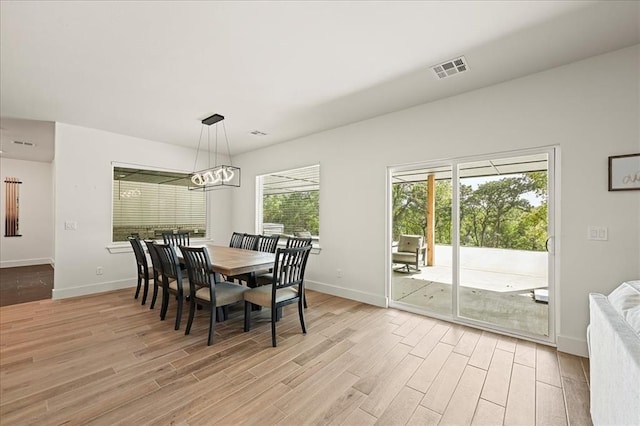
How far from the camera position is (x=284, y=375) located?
86.1 inches

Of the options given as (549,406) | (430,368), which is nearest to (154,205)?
(430,368)

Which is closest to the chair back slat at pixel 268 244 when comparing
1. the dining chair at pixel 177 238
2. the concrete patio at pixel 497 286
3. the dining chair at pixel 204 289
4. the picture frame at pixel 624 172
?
the dining chair at pixel 204 289

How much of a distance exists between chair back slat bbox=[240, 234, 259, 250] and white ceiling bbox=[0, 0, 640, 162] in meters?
2.03

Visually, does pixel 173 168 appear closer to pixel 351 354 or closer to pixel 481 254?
pixel 351 354

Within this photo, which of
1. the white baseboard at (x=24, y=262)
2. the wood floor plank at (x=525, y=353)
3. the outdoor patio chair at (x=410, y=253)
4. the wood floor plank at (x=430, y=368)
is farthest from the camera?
the white baseboard at (x=24, y=262)

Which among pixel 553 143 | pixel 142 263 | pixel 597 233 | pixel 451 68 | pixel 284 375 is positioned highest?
pixel 451 68

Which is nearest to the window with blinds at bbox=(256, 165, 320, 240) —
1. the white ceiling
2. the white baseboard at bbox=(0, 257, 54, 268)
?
the white ceiling

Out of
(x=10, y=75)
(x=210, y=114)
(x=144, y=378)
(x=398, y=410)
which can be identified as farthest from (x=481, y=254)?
(x=10, y=75)

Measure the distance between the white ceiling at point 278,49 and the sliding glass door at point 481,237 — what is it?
0.99 m

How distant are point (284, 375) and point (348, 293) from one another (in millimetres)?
2162

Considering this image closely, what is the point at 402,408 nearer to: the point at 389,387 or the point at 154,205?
the point at 389,387

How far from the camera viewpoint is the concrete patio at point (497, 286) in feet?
9.56

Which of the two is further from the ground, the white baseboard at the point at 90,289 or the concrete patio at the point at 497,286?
the concrete patio at the point at 497,286

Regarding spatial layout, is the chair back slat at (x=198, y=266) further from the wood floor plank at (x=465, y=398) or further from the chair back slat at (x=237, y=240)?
the wood floor plank at (x=465, y=398)
